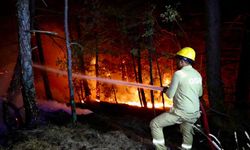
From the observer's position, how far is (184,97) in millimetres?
6008

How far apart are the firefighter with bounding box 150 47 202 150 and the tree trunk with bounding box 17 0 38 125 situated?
4636mm

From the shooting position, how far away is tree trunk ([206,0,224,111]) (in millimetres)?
10156

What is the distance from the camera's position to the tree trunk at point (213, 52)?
1016 cm

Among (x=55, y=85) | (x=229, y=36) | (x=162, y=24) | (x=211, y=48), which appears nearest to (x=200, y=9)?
(x=229, y=36)

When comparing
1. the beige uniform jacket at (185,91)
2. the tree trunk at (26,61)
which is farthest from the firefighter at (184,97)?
the tree trunk at (26,61)

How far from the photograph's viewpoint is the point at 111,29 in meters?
18.6

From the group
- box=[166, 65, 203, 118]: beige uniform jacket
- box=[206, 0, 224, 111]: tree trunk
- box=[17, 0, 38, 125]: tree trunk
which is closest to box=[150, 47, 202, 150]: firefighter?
box=[166, 65, 203, 118]: beige uniform jacket

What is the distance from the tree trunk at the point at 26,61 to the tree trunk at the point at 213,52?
6.21m

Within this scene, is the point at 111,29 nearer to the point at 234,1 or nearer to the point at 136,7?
the point at 136,7

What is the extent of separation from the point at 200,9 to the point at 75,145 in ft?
56.7

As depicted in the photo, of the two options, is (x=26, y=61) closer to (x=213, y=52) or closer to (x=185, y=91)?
(x=185, y=91)

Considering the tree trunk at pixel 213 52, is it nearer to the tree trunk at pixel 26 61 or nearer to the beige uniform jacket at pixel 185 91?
the beige uniform jacket at pixel 185 91

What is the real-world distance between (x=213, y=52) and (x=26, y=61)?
6.52 m

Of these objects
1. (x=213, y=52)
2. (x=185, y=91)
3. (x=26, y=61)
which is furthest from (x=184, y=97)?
(x=26, y=61)
